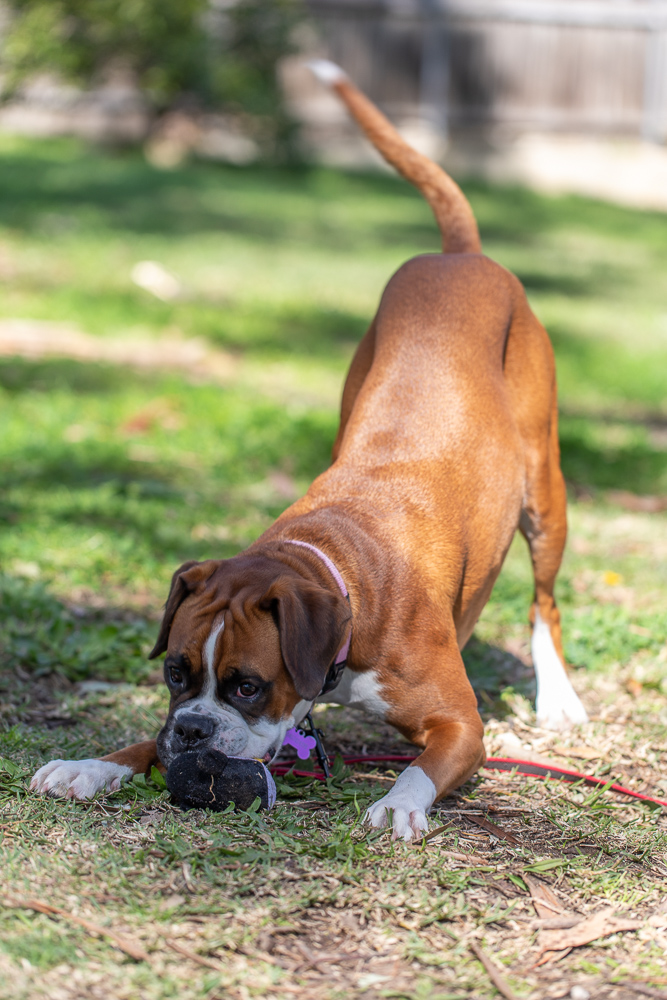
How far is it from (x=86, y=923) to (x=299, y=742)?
3.72 ft

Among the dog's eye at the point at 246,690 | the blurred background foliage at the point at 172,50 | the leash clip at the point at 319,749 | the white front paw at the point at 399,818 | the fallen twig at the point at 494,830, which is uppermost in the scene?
the blurred background foliage at the point at 172,50

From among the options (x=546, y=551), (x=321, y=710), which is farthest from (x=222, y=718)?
(x=546, y=551)

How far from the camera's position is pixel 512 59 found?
22938mm

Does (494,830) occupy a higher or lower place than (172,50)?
lower

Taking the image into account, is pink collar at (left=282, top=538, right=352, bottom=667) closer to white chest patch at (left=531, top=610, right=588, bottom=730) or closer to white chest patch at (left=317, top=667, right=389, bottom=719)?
white chest patch at (left=317, top=667, right=389, bottom=719)

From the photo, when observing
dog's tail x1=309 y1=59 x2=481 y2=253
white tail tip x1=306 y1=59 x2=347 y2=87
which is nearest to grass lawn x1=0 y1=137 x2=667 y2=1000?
dog's tail x1=309 y1=59 x2=481 y2=253

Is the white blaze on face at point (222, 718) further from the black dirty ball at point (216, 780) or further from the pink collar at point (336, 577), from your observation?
the pink collar at point (336, 577)

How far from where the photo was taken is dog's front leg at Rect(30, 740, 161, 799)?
352 cm

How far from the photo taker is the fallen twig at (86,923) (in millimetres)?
2773

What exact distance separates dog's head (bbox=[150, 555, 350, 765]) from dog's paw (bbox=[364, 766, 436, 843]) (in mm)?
386

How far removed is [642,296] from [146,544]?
31.7 feet

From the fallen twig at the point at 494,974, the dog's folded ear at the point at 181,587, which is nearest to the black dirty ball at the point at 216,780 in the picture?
the dog's folded ear at the point at 181,587

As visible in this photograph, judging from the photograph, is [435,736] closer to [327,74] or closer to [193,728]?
[193,728]

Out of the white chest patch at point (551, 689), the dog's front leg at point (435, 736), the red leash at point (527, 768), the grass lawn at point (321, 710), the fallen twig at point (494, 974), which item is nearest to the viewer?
the fallen twig at point (494, 974)
